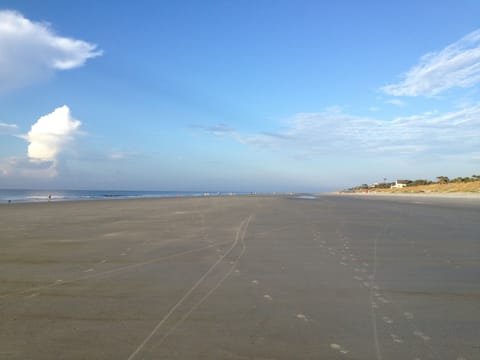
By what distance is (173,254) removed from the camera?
7.65m

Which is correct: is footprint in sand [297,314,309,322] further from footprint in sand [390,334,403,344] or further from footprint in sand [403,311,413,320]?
footprint in sand [403,311,413,320]

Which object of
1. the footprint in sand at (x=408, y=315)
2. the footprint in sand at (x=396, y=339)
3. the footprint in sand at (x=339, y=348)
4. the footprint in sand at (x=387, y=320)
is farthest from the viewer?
the footprint in sand at (x=408, y=315)

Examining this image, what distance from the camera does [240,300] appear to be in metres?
4.59

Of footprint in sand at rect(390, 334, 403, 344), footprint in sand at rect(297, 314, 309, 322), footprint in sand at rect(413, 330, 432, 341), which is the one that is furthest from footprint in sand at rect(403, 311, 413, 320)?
footprint in sand at rect(297, 314, 309, 322)

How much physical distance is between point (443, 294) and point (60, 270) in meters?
6.57

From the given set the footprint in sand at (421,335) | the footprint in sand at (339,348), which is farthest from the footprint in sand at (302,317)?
the footprint in sand at (421,335)

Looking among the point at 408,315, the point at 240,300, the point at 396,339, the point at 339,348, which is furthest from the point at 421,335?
the point at 240,300

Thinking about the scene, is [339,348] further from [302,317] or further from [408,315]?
[408,315]

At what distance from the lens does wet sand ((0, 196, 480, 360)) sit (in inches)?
129

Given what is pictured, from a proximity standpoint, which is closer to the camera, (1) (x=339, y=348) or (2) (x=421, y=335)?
(1) (x=339, y=348)

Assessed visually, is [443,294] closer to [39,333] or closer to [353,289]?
[353,289]

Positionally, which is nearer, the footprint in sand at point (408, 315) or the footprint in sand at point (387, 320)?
the footprint in sand at point (387, 320)

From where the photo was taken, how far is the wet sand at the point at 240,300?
327cm

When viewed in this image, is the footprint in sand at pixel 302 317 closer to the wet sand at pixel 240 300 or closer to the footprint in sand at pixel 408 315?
the wet sand at pixel 240 300
